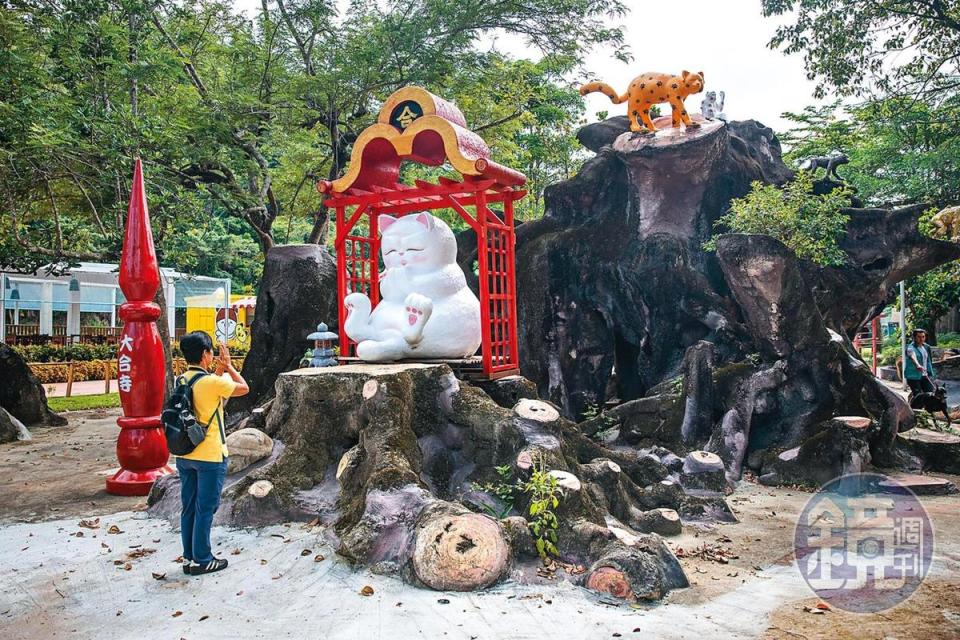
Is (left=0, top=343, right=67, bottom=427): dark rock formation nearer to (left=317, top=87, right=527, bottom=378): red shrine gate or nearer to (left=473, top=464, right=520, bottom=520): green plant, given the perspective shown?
(left=317, top=87, right=527, bottom=378): red shrine gate

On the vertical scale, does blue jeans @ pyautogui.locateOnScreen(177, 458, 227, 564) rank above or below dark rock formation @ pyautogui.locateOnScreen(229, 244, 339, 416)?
below

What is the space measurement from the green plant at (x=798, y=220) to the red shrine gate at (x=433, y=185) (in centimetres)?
326

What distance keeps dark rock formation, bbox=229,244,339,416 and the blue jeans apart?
522 cm

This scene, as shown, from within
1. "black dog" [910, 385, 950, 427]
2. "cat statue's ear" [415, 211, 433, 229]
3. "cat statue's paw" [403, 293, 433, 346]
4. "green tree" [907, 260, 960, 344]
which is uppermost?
"cat statue's ear" [415, 211, 433, 229]

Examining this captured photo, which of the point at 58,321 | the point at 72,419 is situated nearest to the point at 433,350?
the point at 72,419

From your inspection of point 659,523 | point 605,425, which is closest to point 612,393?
point 605,425

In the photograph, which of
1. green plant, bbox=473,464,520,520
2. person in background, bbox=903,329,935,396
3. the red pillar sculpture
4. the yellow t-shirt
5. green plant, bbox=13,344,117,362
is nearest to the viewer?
the yellow t-shirt

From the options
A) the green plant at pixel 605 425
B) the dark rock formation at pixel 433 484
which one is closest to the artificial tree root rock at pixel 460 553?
the dark rock formation at pixel 433 484

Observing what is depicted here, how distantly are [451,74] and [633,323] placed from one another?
14.9 ft

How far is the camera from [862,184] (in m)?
16.3

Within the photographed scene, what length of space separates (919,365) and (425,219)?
22.9 ft

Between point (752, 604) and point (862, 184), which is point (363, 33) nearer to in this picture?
point (752, 604)

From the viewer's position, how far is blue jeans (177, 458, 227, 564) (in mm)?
4066

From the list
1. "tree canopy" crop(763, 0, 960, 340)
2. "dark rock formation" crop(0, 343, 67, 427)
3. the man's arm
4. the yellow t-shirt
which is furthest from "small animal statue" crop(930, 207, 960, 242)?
"dark rock formation" crop(0, 343, 67, 427)
